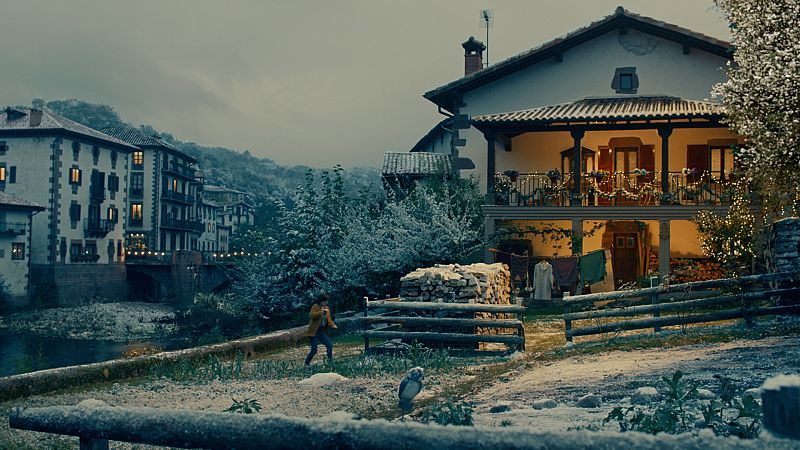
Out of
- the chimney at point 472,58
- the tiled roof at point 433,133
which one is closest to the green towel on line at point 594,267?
the tiled roof at point 433,133

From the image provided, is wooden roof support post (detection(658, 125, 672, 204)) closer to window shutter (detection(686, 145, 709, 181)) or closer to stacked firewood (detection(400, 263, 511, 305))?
window shutter (detection(686, 145, 709, 181))

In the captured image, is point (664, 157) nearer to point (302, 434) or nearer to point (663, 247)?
point (663, 247)

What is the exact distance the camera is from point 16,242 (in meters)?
48.4

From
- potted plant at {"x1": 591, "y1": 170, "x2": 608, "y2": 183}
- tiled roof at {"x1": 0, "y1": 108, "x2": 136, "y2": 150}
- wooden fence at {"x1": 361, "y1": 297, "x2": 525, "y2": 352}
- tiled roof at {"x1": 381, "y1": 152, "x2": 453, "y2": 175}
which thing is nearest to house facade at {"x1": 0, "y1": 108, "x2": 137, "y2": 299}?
tiled roof at {"x1": 0, "y1": 108, "x2": 136, "y2": 150}

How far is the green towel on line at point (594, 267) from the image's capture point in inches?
953

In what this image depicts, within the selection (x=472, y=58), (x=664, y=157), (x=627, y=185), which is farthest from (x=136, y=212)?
(x=664, y=157)

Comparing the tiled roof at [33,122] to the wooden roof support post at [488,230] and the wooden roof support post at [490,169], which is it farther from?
the wooden roof support post at [488,230]

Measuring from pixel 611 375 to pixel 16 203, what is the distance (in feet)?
152

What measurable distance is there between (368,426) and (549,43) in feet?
88.9

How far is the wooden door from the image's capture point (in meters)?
27.7

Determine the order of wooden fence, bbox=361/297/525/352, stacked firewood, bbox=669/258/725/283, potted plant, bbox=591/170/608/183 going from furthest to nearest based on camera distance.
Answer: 1. potted plant, bbox=591/170/608/183
2. stacked firewood, bbox=669/258/725/283
3. wooden fence, bbox=361/297/525/352

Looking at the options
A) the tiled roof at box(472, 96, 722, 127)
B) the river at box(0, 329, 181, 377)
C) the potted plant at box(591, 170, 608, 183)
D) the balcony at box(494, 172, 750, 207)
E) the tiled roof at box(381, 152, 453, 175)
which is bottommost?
the river at box(0, 329, 181, 377)

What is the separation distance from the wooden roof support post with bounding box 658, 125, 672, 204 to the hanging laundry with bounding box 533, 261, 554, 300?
4842 mm

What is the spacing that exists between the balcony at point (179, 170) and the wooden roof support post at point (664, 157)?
53948 millimetres
